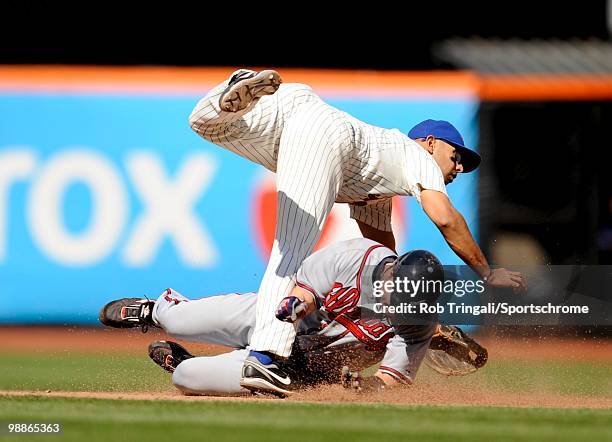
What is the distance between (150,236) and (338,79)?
1.70 m

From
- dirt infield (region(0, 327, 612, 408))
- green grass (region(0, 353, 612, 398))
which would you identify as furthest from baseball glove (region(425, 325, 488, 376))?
green grass (region(0, 353, 612, 398))

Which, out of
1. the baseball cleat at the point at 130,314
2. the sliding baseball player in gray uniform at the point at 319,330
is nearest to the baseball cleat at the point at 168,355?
the sliding baseball player in gray uniform at the point at 319,330

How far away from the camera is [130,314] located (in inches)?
197

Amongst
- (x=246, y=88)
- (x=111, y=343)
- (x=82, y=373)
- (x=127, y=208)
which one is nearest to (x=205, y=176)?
(x=127, y=208)

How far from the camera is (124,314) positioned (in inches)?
197

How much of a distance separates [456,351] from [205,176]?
3.67 meters

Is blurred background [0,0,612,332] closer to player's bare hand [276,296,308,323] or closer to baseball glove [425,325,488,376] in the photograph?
baseball glove [425,325,488,376]

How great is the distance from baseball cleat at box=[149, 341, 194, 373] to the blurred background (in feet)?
9.58

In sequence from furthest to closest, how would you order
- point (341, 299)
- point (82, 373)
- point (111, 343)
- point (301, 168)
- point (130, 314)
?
point (111, 343)
point (82, 373)
point (130, 314)
point (301, 168)
point (341, 299)

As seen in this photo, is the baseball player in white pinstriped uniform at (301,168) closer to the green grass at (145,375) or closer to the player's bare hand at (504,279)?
the player's bare hand at (504,279)

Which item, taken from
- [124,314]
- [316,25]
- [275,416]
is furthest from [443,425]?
[316,25]

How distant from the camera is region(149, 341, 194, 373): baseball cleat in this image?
4.85m

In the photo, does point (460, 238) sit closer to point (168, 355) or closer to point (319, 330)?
point (319, 330)

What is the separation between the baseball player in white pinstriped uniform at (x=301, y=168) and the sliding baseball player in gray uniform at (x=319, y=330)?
110mm
